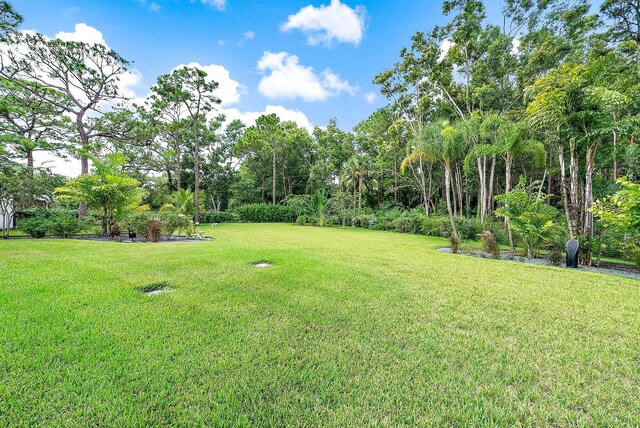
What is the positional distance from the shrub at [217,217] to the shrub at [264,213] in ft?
2.18

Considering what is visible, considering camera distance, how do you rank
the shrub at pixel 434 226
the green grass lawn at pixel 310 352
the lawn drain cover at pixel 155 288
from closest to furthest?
the green grass lawn at pixel 310 352
the lawn drain cover at pixel 155 288
the shrub at pixel 434 226

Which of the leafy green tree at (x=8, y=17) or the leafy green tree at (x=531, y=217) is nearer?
the leafy green tree at (x=531, y=217)

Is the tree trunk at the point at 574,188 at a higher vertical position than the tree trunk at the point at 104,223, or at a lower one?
higher

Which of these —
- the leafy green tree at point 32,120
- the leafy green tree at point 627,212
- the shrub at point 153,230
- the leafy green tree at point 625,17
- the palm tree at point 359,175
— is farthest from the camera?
the palm tree at point 359,175

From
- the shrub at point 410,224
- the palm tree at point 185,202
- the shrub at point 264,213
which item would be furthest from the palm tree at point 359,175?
the palm tree at point 185,202

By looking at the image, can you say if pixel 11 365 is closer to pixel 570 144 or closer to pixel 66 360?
pixel 66 360

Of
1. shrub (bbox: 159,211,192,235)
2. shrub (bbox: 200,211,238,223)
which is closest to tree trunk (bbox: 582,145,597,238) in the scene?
shrub (bbox: 159,211,192,235)

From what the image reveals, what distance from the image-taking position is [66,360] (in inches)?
68.9

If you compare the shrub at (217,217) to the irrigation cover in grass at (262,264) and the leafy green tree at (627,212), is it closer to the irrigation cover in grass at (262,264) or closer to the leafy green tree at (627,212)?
the irrigation cover in grass at (262,264)

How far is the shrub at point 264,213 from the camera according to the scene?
2066cm

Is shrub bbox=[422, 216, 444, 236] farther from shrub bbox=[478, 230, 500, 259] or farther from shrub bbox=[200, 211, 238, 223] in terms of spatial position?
shrub bbox=[200, 211, 238, 223]

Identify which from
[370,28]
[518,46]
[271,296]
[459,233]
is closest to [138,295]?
[271,296]

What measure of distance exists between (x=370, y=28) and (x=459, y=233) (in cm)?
1091

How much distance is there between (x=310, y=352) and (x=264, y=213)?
19.5m
